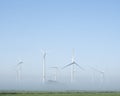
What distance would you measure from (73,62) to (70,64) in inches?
79.4

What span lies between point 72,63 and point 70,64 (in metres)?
1.71

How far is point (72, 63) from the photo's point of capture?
284 feet

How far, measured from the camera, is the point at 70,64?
3467 inches

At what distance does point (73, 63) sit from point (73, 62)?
0.44m

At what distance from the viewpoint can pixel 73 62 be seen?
283 ft

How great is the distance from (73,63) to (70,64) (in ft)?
7.58

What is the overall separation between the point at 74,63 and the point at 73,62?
642 mm

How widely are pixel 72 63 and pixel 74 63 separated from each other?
0.88 m

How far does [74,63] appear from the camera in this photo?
8569 centimetres

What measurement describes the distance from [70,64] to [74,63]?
2563mm

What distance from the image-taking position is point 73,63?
85875 millimetres

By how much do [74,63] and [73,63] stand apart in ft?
0.99
